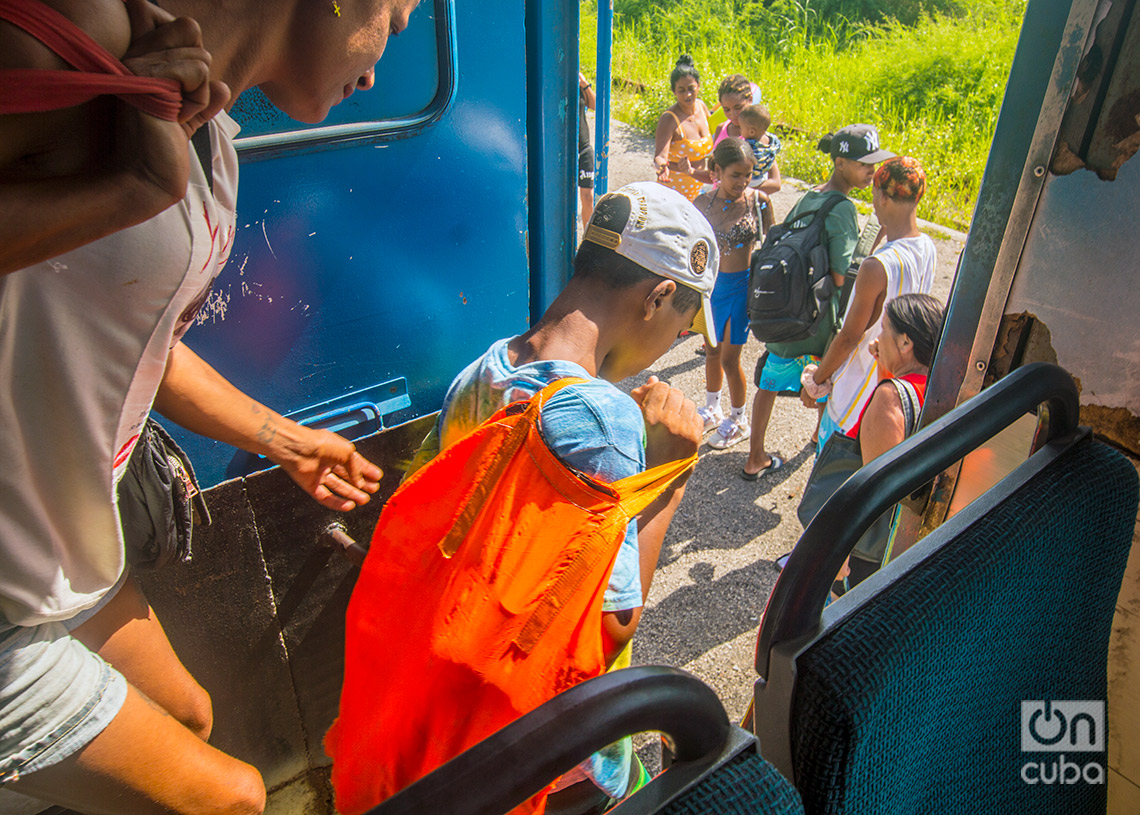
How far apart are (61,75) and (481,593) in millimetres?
980

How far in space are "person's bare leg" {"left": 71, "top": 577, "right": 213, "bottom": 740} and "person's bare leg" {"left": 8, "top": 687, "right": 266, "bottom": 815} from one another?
0.14 m

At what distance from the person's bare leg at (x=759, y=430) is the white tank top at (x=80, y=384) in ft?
11.4

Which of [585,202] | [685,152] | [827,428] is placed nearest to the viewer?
[827,428]

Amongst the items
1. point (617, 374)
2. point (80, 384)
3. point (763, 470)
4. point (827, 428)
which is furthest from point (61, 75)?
point (763, 470)

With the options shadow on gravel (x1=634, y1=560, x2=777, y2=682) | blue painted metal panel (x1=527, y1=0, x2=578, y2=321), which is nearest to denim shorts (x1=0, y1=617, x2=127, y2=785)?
blue painted metal panel (x1=527, y1=0, x2=578, y2=321)

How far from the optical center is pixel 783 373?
4277 mm

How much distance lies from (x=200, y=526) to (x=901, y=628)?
173cm

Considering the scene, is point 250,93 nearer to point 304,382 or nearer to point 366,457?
point 304,382

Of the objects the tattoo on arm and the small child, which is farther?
the small child

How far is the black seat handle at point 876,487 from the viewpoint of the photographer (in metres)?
0.96

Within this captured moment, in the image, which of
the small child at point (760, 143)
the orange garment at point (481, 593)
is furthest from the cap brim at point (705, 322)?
the small child at point (760, 143)

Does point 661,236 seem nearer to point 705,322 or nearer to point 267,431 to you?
point 705,322

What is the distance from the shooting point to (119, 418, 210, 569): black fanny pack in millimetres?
1617

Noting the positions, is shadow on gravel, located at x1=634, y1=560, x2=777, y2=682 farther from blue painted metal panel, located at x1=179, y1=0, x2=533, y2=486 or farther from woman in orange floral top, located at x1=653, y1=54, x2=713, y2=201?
woman in orange floral top, located at x1=653, y1=54, x2=713, y2=201
